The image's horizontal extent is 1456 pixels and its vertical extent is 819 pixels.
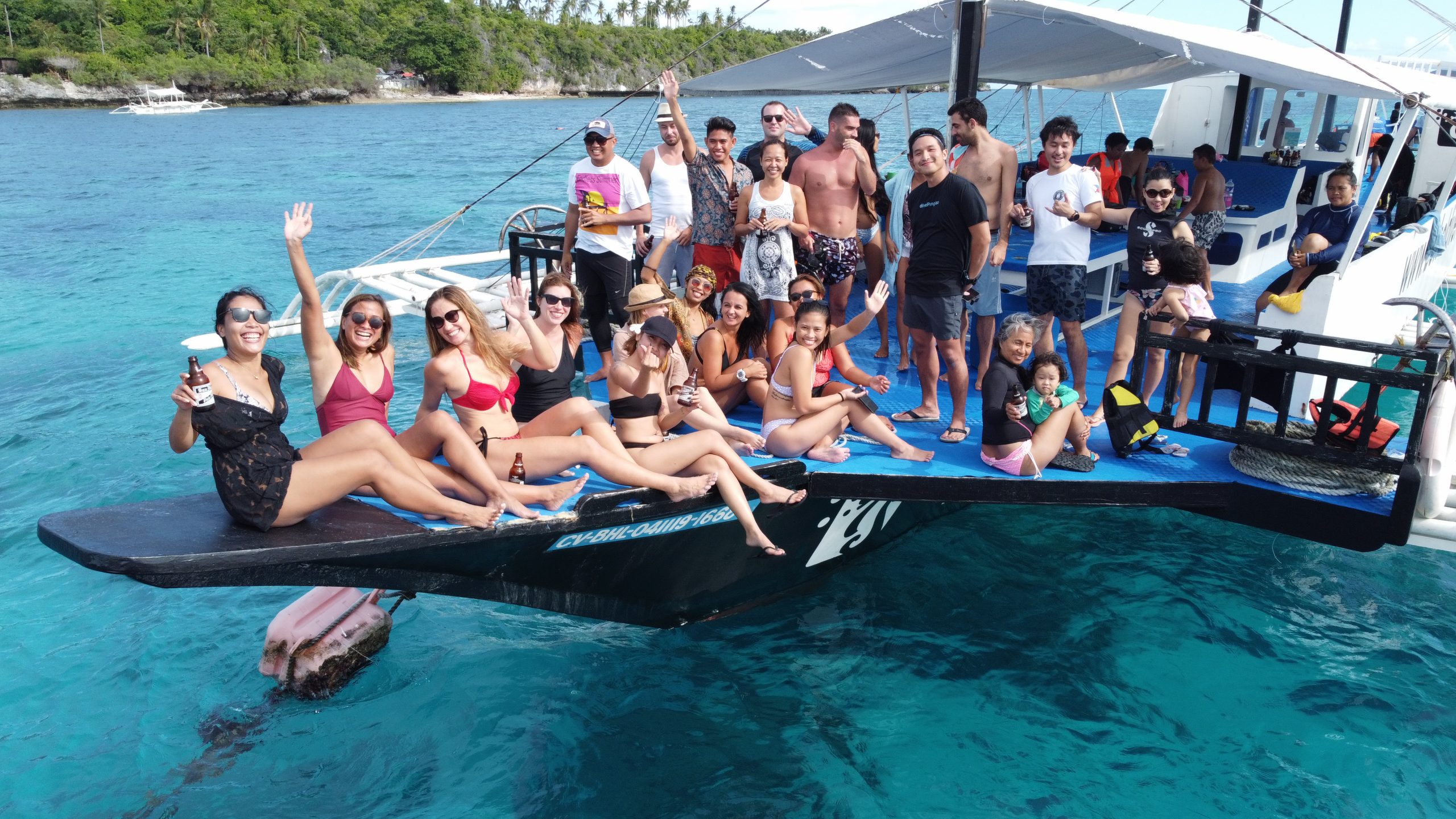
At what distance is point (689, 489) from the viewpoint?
16.1ft

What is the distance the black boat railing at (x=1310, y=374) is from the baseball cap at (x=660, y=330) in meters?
2.54

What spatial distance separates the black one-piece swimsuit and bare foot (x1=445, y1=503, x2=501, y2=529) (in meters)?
0.73

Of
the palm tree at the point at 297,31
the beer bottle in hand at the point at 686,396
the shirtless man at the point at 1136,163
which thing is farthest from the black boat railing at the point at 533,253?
the palm tree at the point at 297,31

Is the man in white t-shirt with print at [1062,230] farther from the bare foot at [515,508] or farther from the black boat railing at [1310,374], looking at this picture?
the bare foot at [515,508]

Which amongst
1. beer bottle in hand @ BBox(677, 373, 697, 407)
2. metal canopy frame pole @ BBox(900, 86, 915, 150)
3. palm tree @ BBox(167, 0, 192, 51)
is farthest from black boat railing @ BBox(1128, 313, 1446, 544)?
palm tree @ BBox(167, 0, 192, 51)

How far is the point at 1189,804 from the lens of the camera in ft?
16.0

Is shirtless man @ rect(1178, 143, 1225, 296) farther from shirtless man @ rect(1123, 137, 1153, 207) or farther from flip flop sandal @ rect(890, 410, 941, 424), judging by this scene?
flip flop sandal @ rect(890, 410, 941, 424)

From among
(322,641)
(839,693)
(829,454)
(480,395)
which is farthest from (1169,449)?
(322,641)

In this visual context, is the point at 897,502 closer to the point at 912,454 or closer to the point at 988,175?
the point at 912,454

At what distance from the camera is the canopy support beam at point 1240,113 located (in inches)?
482

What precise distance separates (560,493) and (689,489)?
65 cm

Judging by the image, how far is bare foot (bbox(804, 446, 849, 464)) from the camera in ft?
17.9

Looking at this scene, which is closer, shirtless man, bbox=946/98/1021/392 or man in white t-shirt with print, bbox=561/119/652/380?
shirtless man, bbox=946/98/1021/392

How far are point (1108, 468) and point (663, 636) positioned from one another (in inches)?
119
